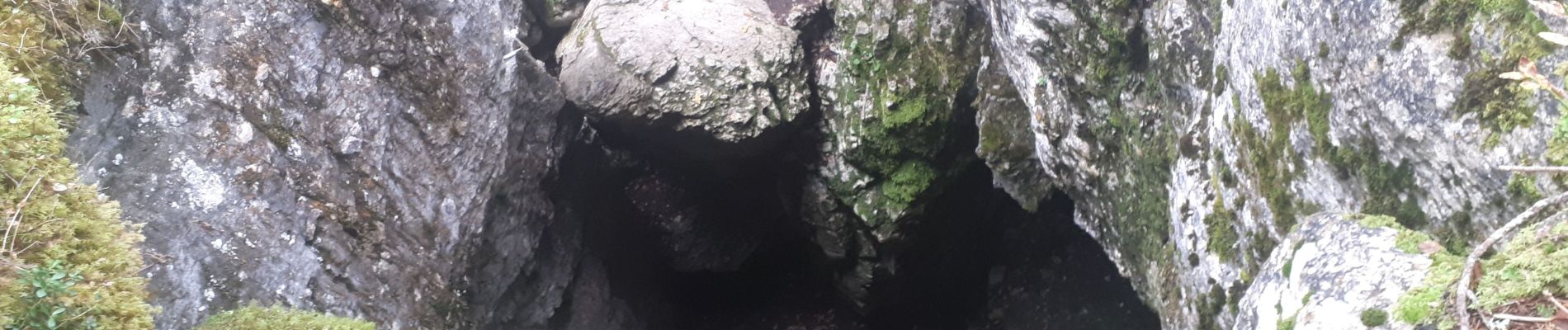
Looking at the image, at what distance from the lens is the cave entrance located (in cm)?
878

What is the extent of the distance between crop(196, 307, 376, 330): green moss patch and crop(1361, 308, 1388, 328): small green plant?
448 centimetres

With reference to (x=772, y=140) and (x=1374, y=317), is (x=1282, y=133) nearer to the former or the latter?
(x=1374, y=317)

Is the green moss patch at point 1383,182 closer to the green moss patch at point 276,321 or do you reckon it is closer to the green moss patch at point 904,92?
the green moss patch at point 904,92

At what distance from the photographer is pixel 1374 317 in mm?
2602

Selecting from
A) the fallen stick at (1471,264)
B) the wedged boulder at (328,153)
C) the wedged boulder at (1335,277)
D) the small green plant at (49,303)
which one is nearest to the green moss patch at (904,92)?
the wedged boulder at (328,153)

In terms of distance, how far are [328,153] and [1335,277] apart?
5408 mm

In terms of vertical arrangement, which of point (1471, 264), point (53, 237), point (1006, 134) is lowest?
point (1471, 264)

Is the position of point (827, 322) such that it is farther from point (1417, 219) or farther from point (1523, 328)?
point (1523, 328)

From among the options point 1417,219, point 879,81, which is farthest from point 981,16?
point 1417,219

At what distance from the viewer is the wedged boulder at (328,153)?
14.3ft

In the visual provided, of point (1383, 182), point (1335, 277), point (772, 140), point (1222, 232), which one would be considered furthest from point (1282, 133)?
point (772, 140)

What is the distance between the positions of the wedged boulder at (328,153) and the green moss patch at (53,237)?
2.91ft

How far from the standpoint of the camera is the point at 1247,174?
452cm

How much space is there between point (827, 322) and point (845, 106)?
3745 mm
